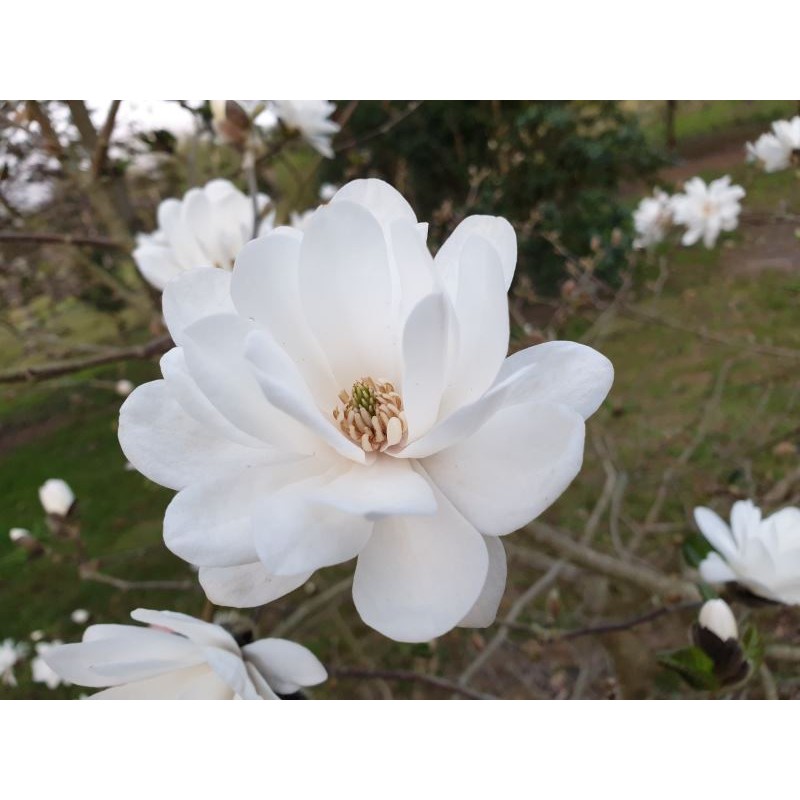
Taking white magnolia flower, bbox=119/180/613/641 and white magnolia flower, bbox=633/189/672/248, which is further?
white magnolia flower, bbox=633/189/672/248

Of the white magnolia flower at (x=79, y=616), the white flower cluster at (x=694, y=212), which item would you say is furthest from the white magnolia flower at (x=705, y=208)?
the white magnolia flower at (x=79, y=616)

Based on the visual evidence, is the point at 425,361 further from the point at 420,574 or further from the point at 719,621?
the point at 719,621

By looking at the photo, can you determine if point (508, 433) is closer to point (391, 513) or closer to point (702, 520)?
point (391, 513)

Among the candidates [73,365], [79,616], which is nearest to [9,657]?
[79,616]

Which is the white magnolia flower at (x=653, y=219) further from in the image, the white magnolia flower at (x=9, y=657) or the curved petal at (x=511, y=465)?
the white magnolia flower at (x=9, y=657)

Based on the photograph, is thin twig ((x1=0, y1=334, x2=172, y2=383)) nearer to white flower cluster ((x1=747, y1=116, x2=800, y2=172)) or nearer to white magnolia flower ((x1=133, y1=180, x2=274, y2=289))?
white magnolia flower ((x1=133, y1=180, x2=274, y2=289))

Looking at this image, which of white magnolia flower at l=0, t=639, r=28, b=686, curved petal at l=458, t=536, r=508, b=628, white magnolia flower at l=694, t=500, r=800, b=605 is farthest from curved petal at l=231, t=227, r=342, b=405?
white magnolia flower at l=0, t=639, r=28, b=686
